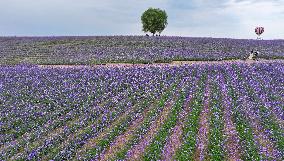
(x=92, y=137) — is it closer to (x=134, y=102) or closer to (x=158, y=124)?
(x=158, y=124)

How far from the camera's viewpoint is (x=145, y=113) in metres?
19.5

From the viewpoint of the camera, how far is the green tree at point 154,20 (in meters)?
66.9

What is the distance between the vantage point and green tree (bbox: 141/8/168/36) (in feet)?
220

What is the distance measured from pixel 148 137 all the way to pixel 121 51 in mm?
25862

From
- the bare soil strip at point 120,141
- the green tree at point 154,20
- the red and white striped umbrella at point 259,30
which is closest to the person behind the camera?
the bare soil strip at point 120,141

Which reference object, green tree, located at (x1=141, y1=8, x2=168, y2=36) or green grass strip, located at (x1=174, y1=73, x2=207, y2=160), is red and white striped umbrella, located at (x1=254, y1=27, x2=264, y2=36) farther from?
green grass strip, located at (x1=174, y1=73, x2=207, y2=160)

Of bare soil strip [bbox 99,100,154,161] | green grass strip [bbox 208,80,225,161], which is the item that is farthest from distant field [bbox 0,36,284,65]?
bare soil strip [bbox 99,100,154,161]

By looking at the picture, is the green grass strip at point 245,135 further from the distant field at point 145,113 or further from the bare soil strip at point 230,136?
the bare soil strip at point 230,136

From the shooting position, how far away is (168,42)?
155 feet

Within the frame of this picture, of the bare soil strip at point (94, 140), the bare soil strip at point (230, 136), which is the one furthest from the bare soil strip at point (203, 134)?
the bare soil strip at point (94, 140)

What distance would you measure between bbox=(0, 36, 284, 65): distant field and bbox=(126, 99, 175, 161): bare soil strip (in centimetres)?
1459

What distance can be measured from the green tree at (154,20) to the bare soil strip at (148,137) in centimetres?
4779

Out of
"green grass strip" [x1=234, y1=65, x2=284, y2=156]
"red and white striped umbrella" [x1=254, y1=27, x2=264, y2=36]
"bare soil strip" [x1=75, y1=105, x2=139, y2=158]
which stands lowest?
"bare soil strip" [x1=75, y1=105, x2=139, y2=158]

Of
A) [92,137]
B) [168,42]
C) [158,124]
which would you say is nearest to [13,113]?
[92,137]
